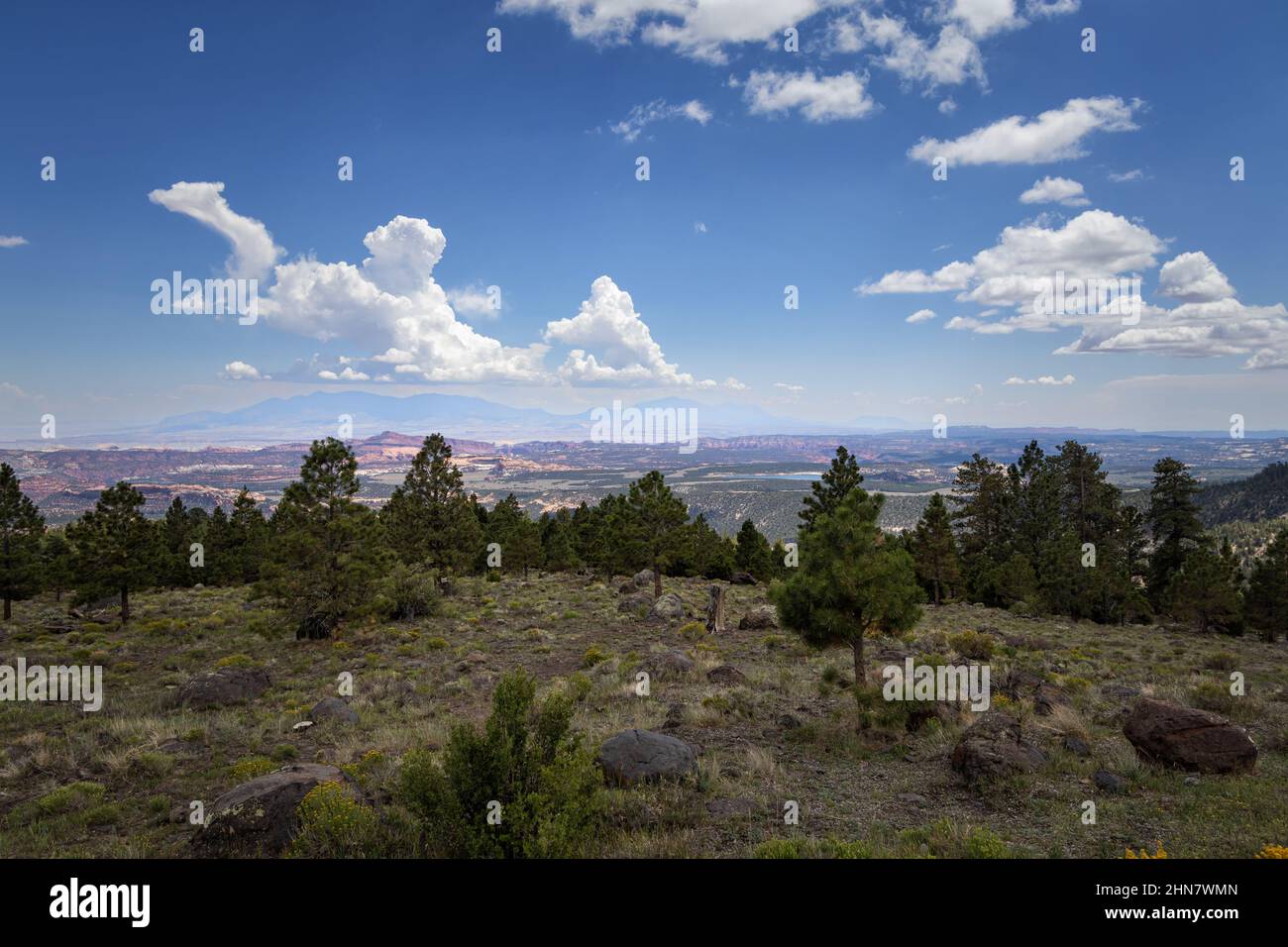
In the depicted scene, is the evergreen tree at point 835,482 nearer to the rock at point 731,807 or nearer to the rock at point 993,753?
the rock at point 993,753

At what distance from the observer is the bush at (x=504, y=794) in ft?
22.4

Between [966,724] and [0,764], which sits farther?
[966,724]

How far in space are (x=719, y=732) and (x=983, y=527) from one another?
49.2 m

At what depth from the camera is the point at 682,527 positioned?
1474 inches

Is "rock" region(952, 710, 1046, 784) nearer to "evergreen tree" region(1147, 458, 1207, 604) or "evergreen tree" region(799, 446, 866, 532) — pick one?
"evergreen tree" region(799, 446, 866, 532)

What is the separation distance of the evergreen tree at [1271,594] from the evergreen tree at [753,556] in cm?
3078

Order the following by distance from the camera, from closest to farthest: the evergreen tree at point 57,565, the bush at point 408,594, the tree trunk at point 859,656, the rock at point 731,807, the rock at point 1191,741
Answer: the rock at point 731,807, the rock at point 1191,741, the tree trunk at point 859,656, the evergreen tree at point 57,565, the bush at point 408,594

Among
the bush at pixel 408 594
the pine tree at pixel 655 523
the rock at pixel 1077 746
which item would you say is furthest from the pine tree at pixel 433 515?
the rock at pixel 1077 746

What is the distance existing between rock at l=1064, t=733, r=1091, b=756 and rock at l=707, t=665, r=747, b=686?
8786 millimetres

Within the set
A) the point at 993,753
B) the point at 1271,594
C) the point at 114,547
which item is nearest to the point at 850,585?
the point at 993,753

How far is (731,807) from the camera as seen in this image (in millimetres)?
8719
